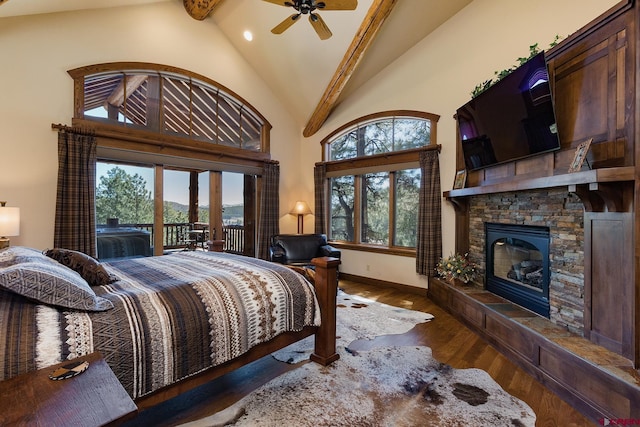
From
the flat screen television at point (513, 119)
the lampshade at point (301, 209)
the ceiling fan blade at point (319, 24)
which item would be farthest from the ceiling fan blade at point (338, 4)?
the lampshade at point (301, 209)

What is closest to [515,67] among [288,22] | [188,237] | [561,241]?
[561,241]

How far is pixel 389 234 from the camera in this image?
528cm

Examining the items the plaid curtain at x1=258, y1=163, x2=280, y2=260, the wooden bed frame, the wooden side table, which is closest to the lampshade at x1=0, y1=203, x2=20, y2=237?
the wooden side table

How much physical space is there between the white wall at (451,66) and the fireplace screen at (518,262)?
0.82 metres

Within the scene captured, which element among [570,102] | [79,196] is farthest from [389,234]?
[79,196]

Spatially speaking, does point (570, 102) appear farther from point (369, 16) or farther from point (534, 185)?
point (369, 16)

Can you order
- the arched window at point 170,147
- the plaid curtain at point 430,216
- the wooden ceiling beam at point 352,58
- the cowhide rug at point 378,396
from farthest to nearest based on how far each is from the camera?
the plaid curtain at point 430,216
the arched window at point 170,147
the wooden ceiling beam at point 352,58
the cowhide rug at point 378,396

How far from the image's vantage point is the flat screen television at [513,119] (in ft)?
8.49

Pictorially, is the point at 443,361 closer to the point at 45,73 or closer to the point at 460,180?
the point at 460,180

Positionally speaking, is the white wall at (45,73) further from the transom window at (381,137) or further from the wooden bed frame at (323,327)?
the wooden bed frame at (323,327)

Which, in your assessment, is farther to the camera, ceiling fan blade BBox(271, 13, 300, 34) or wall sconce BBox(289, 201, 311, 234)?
wall sconce BBox(289, 201, 311, 234)

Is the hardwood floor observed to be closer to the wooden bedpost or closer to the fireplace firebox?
the wooden bedpost

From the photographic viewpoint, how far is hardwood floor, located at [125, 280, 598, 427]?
196cm

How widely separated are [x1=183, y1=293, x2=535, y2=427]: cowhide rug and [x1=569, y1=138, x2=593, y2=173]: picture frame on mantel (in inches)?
68.9
